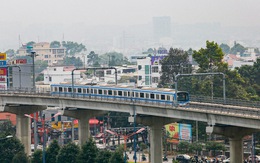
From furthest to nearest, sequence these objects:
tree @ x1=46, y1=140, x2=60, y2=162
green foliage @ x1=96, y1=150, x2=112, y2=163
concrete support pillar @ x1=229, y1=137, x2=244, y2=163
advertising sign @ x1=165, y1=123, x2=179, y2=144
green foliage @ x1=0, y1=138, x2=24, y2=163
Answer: advertising sign @ x1=165, y1=123, x2=179, y2=144
green foliage @ x1=0, y1=138, x2=24, y2=163
tree @ x1=46, y1=140, x2=60, y2=162
green foliage @ x1=96, y1=150, x2=112, y2=163
concrete support pillar @ x1=229, y1=137, x2=244, y2=163

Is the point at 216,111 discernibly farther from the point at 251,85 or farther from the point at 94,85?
the point at 251,85

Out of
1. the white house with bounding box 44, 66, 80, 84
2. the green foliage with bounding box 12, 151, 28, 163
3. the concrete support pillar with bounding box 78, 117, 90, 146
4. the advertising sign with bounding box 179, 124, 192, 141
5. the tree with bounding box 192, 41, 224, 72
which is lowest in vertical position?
the green foliage with bounding box 12, 151, 28, 163

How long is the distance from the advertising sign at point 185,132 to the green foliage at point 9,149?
20813 mm

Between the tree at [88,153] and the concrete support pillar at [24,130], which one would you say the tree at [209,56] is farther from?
the tree at [88,153]

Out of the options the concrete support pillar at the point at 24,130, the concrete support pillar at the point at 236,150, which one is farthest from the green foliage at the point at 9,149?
the concrete support pillar at the point at 236,150

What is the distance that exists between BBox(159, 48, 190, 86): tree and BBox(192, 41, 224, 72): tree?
19731mm

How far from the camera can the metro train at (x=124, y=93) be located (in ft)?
212

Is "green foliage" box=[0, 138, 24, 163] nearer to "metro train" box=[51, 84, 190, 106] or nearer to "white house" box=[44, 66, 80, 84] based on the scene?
"metro train" box=[51, 84, 190, 106]

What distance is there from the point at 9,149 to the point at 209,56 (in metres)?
30.7

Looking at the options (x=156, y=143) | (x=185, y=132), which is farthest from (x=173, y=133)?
(x=156, y=143)

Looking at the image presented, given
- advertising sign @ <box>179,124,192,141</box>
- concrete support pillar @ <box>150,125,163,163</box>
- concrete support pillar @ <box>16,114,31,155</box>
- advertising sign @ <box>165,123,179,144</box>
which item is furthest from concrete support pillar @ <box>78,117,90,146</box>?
advertising sign @ <box>179,124,192,141</box>

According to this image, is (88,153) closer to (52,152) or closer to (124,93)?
(52,152)

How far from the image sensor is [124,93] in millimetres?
71250

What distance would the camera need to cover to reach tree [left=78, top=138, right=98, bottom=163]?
67875mm
